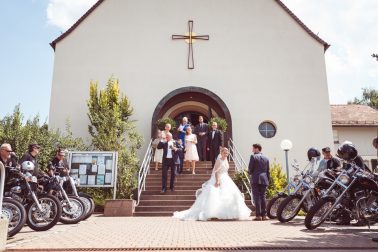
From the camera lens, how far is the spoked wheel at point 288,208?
7.62m

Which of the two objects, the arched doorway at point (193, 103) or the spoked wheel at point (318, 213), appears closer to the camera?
the spoked wheel at point (318, 213)

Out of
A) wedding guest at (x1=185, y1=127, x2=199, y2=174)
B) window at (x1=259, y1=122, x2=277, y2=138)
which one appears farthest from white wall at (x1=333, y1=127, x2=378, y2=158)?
wedding guest at (x1=185, y1=127, x2=199, y2=174)

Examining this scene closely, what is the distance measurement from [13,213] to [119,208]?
4467 mm

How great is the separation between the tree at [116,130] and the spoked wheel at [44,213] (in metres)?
4.83

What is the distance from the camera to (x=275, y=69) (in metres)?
16.2

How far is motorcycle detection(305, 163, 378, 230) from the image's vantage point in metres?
6.24

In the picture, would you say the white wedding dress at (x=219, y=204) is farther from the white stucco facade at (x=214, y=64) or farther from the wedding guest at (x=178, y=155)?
the white stucco facade at (x=214, y=64)

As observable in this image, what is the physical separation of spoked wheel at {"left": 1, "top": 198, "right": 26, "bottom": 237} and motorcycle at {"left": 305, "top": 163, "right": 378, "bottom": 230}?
495cm

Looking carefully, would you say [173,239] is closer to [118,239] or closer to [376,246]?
[118,239]

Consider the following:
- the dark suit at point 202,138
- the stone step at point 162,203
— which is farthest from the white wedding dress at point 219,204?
the dark suit at point 202,138

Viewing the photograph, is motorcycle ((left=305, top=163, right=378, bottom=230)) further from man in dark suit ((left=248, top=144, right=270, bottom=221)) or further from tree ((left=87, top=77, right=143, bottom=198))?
tree ((left=87, top=77, right=143, bottom=198))

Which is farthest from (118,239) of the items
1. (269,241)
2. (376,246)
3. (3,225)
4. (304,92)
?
(304,92)

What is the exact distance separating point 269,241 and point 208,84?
11486 mm

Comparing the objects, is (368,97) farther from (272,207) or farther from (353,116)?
(272,207)
